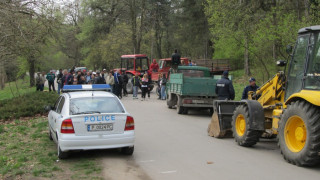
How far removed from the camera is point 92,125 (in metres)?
7.67

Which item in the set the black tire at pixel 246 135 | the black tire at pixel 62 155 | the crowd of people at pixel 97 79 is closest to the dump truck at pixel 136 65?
the crowd of people at pixel 97 79

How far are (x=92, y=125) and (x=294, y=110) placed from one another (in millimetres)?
Result: 4192

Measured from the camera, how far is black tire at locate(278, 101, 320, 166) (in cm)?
665

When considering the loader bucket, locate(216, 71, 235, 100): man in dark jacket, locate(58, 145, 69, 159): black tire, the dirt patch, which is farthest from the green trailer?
locate(58, 145, 69, 159): black tire

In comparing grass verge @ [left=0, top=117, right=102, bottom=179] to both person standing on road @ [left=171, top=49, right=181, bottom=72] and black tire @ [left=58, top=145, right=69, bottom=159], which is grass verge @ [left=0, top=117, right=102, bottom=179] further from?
person standing on road @ [left=171, top=49, right=181, bottom=72]

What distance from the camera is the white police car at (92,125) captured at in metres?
7.56

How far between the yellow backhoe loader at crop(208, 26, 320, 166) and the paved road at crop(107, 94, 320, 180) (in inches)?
13.7

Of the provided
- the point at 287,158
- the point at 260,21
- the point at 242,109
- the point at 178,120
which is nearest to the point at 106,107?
the point at 242,109

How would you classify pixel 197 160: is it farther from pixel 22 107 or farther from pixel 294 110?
pixel 22 107

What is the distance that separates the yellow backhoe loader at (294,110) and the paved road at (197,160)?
0.35 meters

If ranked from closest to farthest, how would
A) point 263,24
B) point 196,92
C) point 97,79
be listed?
point 196,92 → point 97,79 → point 263,24

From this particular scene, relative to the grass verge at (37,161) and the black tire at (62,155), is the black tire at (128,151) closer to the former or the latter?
the grass verge at (37,161)

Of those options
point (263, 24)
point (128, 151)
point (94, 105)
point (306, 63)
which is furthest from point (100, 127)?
point (263, 24)

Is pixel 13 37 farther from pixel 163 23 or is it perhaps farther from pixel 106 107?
pixel 163 23
